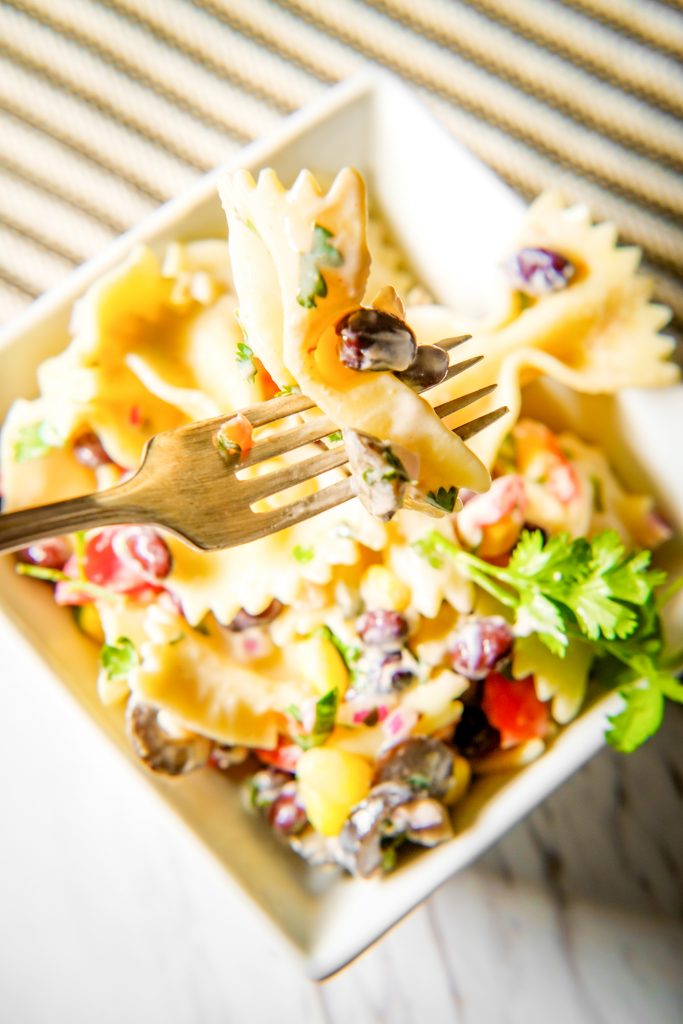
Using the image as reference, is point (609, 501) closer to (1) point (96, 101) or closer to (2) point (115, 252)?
(2) point (115, 252)

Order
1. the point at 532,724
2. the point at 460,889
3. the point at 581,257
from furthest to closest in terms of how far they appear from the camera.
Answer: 1. the point at 460,889
2. the point at 581,257
3. the point at 532,724

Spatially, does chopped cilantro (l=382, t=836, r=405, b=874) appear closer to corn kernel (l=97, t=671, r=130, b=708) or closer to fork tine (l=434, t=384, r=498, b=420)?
corn kernel (l=97, t=671, r=130, b=708)

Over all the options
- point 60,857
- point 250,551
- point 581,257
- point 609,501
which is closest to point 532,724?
point 609,501

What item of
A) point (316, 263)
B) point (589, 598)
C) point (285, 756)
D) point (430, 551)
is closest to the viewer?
point (316, 263)

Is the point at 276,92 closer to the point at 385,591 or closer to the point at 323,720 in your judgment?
the point at 385,591

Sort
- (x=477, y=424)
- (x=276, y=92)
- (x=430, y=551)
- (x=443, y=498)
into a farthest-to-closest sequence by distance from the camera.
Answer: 1. (x=276, y=92)
2. (x=430, y=551)
3. (x=477, y=424)
4. (x=443, y=498)

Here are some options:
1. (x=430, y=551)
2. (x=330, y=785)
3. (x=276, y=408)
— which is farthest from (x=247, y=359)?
(x=330, y=785)

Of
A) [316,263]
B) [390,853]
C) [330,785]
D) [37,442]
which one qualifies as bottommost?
[390,853]
